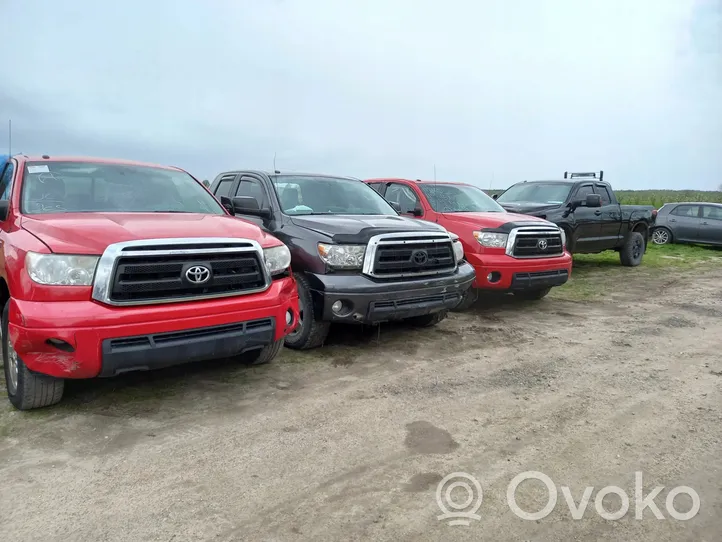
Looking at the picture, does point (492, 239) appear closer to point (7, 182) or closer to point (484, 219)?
point (484, 219)

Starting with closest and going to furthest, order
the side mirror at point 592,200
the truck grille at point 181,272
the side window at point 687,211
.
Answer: the truck grille at point 181,272 < the side mirror at point 592,200 < the side window at point 687,211

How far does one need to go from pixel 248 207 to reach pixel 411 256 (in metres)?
1.70

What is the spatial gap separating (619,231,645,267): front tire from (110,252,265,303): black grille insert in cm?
1006

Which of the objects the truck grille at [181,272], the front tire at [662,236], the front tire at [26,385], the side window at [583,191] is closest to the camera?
the truck grille at [181,272]

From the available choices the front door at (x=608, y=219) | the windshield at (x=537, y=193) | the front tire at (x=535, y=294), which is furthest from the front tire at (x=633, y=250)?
the front tire at (x=535, y=294)

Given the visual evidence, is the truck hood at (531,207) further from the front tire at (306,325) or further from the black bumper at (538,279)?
the front tire at (306,325)

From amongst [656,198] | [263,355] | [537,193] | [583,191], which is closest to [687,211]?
[583,191]

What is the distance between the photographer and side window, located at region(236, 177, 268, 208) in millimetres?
6096

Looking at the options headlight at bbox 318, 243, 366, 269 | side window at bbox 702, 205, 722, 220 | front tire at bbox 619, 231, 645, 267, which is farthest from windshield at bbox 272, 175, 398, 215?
side window at bbox 702, 205, 722, 220

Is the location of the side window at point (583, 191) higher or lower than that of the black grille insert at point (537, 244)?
higher

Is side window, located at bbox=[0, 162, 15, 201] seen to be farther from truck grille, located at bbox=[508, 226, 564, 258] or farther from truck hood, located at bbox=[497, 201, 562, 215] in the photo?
truck hood, located at bbox=[497, 201, 562, 215]

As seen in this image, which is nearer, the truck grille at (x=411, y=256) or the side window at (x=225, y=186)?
the truck grille at (x=411, y=256)

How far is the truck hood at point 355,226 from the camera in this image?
499 cm

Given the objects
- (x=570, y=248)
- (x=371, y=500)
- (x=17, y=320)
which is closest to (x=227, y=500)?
(x=371, y=500)
